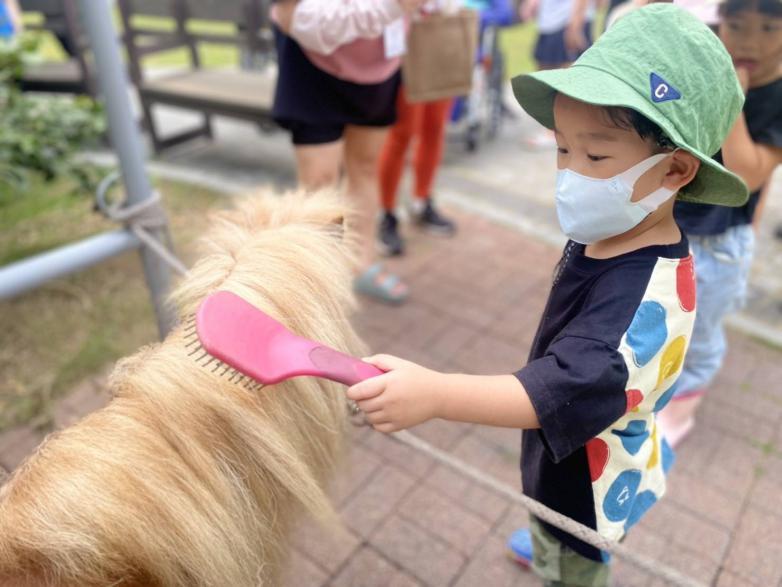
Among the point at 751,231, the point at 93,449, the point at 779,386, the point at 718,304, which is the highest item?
the point at 93,449

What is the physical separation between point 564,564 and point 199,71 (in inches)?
201

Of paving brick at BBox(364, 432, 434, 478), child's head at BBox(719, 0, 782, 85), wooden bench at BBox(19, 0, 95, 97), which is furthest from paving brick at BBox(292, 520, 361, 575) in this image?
wooden bench at BBox(19, 0, 95, 97)

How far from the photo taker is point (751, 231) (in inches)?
73.8

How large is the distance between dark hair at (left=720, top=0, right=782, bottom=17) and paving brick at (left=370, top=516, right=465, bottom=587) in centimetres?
167

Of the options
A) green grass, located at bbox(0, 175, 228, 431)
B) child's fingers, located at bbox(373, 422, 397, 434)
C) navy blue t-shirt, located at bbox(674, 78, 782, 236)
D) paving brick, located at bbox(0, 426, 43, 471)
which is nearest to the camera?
child's fingers, located at bbox(373, 422, 397, 434)

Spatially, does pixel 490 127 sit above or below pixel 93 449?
below

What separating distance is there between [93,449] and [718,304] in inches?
68.9

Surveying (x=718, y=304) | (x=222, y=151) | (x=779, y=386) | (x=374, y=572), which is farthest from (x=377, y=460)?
(x=222, y=151)

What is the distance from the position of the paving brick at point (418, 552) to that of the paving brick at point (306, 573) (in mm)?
192

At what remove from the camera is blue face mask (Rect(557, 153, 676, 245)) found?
948 mm

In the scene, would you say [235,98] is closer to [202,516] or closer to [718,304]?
[718,304]

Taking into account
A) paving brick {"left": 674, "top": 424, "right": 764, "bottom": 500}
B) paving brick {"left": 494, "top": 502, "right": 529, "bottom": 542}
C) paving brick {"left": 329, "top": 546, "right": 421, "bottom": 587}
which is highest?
paving brick {"left": 329, "top": 546, "right": 421, "bottom": 587}

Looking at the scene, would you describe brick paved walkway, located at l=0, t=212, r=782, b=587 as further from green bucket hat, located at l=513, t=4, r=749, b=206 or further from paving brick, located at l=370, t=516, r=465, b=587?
green bucket hat, located at l=513, t=4, r=749, b=206

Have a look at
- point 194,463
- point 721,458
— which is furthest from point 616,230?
point 721,458
